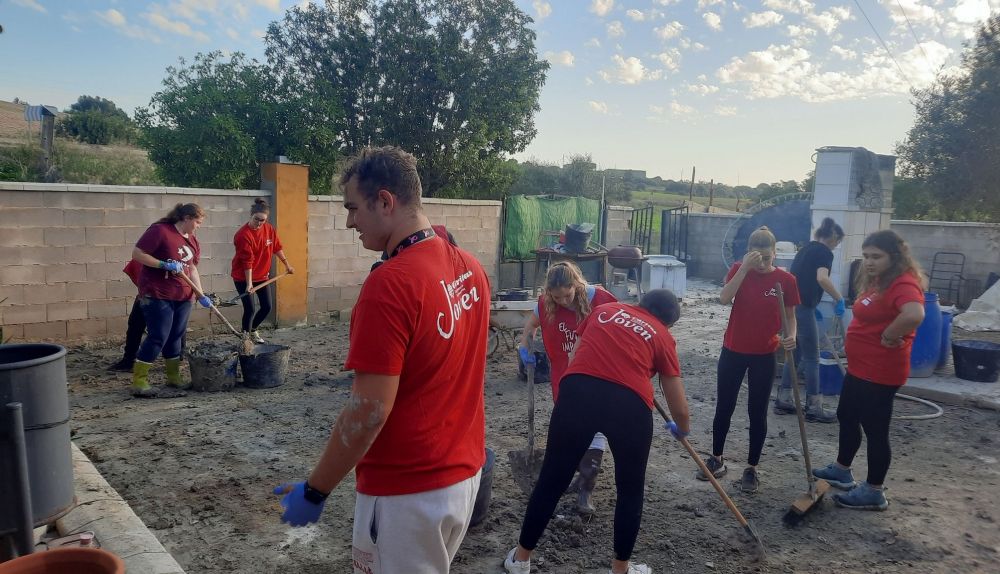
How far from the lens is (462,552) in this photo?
3.61 meters

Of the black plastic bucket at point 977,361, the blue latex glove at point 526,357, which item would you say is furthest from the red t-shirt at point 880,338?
the black plastic bucket at point 977,361

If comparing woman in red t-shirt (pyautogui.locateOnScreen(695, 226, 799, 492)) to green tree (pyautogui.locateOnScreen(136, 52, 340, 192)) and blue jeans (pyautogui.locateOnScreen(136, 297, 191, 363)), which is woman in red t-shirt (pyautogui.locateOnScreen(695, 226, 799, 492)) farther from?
green tree (pyautogui.locateOnScreen(136, 52, 340, 192))

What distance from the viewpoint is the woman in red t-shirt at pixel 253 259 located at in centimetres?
755

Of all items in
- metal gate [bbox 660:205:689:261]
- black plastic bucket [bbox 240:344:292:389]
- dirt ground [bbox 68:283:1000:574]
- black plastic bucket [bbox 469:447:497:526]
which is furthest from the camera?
metal gate [bbox 660:205:689:261]

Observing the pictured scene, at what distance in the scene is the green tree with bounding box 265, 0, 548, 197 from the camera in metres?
16.3

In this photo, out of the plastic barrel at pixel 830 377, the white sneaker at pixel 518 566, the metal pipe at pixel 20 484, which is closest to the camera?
the metal pipe at pixel 20 484

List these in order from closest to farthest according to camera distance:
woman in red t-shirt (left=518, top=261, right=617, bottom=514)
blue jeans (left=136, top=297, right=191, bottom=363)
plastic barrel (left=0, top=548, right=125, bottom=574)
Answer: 1. plastic barrel (left=0, top=548, right=125, bottom=574)
2. woman in red t-shirt (left=518, top=261, right=617, bottom=514)
3. blue jeans (left=136, top=297, right=191, bottom=363)

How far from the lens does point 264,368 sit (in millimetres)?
A: 6527

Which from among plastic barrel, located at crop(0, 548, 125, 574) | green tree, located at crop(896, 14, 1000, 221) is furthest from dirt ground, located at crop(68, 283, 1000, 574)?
green tree, located at crop(896, 14, 1000, 221)

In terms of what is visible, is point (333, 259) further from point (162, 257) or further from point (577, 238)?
point (577, 238)

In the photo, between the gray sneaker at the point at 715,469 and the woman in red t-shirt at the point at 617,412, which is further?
the gray sneaker at the point at 715,469

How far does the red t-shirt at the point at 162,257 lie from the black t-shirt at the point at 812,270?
5.54m

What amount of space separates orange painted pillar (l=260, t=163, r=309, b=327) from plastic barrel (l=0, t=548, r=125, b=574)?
6955 mm

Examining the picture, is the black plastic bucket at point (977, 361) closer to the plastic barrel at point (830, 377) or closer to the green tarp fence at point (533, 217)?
the plastic barrel at point (830, 377)
